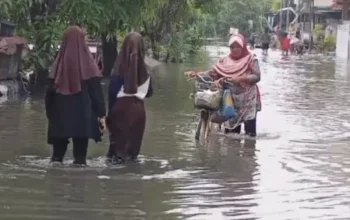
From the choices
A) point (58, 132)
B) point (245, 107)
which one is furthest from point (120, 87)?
point (245, 107)

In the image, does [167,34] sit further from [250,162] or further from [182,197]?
[182,197]

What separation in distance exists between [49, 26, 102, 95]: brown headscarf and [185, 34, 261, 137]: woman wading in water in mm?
3132

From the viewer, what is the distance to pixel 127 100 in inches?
388

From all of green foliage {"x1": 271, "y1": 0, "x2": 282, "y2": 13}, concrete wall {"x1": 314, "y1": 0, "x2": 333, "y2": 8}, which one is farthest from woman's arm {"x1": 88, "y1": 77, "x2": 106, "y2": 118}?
green foliage {"x1": 271, "y1": 0, "x2": 282, "y2": 13}

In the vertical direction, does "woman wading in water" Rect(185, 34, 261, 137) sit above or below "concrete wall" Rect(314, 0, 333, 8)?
below

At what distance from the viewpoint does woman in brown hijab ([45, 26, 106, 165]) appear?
9.19 m

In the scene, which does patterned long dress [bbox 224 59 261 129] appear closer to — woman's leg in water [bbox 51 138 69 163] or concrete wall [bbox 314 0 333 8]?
woman's leg in water [bbox 51 138 69 163]

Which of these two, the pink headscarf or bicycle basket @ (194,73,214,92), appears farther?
bicycle basket @ (194,73,214,92)

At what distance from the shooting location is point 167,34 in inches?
1282

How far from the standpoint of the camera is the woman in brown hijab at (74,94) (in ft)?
30.1

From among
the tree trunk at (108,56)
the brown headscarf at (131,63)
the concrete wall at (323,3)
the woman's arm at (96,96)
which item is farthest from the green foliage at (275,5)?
the woman's arm at (96,96)

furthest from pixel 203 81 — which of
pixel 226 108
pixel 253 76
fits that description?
pixel 253 76

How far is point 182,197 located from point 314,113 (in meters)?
8.61

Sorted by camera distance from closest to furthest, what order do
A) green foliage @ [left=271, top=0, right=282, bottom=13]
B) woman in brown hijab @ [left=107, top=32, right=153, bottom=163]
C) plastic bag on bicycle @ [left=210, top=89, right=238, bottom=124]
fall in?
woman in brown hijab @ [left=107, top=32, right=153, bottom=163]
plastic bag on bicycle @ [left=210, top=89, right=238, bottom=124]
green foliage @ [left=271, top=0, right=282, bottom=13]
